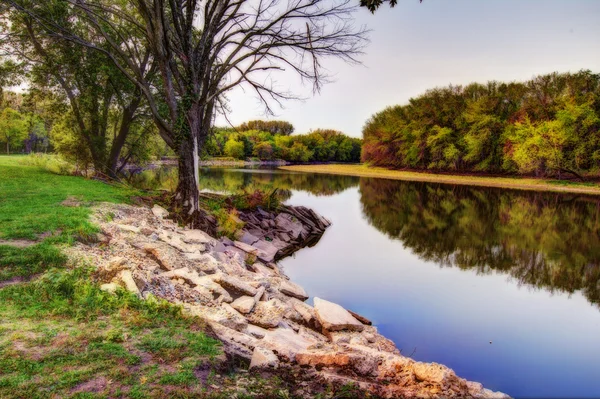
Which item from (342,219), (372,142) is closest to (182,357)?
(342,219)

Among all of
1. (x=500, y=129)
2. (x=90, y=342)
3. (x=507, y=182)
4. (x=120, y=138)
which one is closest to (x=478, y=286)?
(x=90, y=342)

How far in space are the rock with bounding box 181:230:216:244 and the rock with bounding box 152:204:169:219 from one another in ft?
4.10

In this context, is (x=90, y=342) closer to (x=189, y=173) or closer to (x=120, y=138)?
(x=189, y=173)

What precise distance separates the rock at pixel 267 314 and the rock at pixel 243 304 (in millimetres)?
87

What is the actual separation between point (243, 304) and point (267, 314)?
0.42 metres

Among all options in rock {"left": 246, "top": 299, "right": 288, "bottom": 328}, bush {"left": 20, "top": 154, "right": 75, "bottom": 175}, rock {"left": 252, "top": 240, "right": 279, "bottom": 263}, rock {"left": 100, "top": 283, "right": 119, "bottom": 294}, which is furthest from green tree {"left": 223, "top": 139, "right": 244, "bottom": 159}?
rock {"left": 100, "top": 283, "right": 119, "bottom": 294}

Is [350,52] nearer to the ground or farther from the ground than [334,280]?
farther from the ground

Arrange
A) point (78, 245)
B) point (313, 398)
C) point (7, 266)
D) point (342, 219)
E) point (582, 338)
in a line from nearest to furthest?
point (313, 398)
point (7, 266)
point (78, 245)
point (582, 338)
point (342, 219)

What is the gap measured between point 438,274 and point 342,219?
11177mm

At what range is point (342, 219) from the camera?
22922mm

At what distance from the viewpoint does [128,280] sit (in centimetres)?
513

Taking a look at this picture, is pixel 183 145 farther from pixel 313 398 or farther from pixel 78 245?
pixel 313 398

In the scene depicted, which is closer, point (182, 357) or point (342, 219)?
point (182, 357)

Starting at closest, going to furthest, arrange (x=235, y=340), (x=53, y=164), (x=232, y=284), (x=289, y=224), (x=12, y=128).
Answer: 1. (x=235, y=340)
2. (x=232, y=284)
3. (x=289, y=224)
4. (x=53, y=164)
5. (x=12, y=128)
